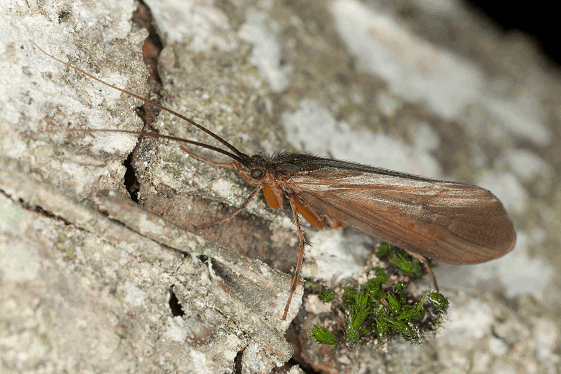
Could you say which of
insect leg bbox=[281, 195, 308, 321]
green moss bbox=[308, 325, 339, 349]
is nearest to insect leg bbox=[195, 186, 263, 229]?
insect leg bbox=[281, 195, 308, 321]

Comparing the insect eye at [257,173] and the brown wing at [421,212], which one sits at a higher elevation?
the brown wing at [421,212]

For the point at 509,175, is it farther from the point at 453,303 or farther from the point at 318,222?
the point at 318,222

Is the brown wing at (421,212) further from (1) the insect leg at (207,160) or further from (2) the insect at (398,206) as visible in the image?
(1) the insect leg at (207,160)

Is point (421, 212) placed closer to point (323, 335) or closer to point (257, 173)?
point (323, 335)

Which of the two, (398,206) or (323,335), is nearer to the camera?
(323,335)

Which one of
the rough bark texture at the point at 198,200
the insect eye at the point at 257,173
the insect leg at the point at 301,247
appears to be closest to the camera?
the rough bark texture at the point at 198,200

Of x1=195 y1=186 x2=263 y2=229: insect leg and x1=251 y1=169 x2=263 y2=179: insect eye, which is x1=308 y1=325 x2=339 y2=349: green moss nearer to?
x1=195 y1=186 x2=263 y2=229: insect leg

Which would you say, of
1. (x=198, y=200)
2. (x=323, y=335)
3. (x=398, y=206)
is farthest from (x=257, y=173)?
(x=323, y=335)

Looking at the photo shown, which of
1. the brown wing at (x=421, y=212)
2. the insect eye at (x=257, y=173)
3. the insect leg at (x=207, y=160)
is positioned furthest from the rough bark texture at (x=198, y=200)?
the brown wing at (x=421, y=212)
